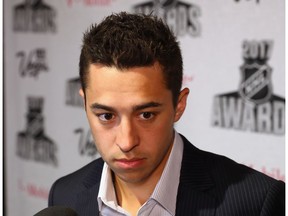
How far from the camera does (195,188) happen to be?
0.89 metres

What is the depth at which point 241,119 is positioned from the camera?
40.9 inches

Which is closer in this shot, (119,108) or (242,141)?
(119,108)

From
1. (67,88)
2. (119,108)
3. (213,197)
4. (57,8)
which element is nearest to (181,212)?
(213,197)

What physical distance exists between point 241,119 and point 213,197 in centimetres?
21

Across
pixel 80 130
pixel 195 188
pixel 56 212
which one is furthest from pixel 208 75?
pixel 56 212

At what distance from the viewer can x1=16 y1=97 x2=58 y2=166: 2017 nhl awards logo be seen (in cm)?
140

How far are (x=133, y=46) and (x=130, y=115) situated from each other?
0.10m

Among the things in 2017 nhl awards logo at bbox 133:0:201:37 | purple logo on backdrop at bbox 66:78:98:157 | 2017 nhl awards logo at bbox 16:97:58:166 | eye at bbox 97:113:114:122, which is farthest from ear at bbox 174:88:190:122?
2017 nhl awards logo at bbox 16:97:58:166

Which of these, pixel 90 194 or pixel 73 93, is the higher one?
pixel 73 93

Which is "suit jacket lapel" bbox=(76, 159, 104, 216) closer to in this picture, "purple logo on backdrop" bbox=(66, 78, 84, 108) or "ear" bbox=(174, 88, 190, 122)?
"ear" bbox=(174, 88, 190, 122)

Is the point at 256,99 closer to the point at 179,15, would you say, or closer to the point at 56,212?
the point at 179,15

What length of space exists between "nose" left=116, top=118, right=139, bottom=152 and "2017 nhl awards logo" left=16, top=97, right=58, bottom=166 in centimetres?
58

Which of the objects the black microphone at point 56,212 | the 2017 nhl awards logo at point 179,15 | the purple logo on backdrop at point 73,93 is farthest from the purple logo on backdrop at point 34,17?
the black microphone at point 56,212

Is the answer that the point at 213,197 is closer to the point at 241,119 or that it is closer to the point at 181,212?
the point at 181,212
